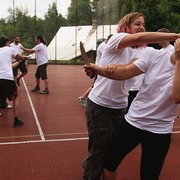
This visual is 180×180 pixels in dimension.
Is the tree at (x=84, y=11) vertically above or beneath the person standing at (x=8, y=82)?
above

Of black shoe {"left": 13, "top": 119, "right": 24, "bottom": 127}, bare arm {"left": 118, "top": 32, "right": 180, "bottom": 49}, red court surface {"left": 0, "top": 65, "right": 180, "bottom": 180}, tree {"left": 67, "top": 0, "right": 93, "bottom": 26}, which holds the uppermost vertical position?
tree {"left": 67, "top": 0, "right": 93, "bottom": 26}

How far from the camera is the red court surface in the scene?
3904mm

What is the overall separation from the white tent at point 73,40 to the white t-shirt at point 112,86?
2519cm

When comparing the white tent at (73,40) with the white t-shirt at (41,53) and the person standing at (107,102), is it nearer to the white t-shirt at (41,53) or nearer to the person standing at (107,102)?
the white t-shirt at (41,53)

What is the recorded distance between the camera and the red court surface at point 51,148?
3.90 m

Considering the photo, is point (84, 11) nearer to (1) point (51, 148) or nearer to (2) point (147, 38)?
(1) point (51, 148)

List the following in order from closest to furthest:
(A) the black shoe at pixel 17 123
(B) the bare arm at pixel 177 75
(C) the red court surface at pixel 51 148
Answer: (B) the bare arm at pixel 177 75 → (C) the red court surface at pixel 51 148 → (A) the black shoe at pixel 17 123

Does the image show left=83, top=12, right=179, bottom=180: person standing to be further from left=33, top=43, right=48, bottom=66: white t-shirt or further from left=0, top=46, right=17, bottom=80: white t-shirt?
left=33, top=43, right=48, bottom=66: white t-shirt

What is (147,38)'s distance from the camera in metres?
2.25

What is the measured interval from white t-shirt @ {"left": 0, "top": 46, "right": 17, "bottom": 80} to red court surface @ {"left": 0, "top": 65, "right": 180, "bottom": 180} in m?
0.97

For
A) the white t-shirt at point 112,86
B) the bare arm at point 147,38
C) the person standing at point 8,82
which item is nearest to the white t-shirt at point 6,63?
the person standing at point 8,82

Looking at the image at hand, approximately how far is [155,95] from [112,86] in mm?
493

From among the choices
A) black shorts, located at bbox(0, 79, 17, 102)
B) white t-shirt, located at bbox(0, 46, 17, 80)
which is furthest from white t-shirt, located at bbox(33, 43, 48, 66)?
black shorts, located at bbox(0, 79, 17, 102)

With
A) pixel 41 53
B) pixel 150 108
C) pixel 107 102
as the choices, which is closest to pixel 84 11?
pixel 41 53
